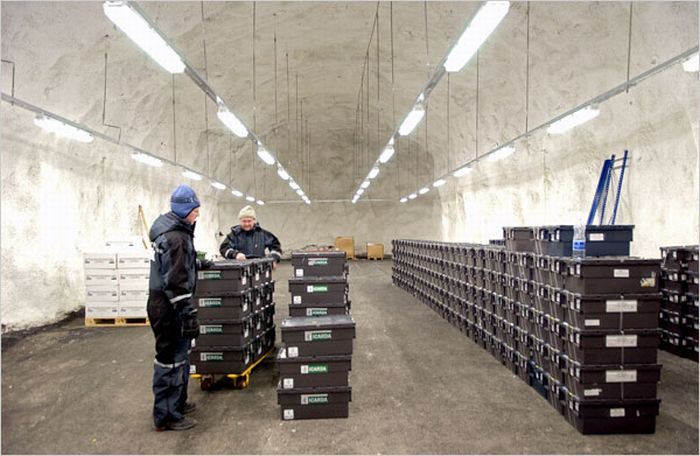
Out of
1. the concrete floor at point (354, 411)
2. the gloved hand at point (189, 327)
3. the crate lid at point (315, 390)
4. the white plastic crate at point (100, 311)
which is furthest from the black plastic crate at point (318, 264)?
the white plastic crate at point (100, 311)

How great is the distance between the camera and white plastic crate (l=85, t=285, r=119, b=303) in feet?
29.2

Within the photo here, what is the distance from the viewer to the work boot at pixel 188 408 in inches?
180

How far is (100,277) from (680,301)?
10.3 metres

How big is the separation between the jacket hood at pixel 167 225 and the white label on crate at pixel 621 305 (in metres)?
4.17

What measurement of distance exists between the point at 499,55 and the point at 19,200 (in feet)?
33.3

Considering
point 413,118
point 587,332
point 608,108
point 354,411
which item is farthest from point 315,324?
point 608,108

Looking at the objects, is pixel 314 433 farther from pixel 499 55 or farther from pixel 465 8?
pixel 499 55

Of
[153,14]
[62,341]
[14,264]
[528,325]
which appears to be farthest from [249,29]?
[528,325]

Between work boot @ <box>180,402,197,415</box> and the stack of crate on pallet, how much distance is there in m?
4.83

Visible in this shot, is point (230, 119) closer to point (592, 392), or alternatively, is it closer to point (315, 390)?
point (315, 390)

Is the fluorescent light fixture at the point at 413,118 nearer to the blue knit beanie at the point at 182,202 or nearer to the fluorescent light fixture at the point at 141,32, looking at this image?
the fluorescent light fixture at the point at 141,32

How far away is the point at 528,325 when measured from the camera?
5.46 m

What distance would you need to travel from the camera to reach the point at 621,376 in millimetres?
4168

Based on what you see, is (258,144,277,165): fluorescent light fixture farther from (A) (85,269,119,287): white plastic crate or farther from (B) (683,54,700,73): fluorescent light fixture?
(B) (683,54,700,73): fluorescent light fixture
